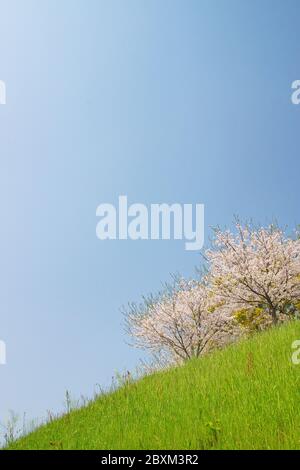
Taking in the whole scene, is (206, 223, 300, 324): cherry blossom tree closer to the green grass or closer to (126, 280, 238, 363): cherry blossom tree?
(126, 280, 238, 363): cherry blossom tree

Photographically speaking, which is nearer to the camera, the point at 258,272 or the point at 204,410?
the point at 204,410

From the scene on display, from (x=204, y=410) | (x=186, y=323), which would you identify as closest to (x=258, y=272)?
(x=186, y=323)

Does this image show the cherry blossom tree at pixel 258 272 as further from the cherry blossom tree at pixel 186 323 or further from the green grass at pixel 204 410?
the green grass at pixel 204 410

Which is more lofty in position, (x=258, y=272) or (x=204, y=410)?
(x=258, y=272)

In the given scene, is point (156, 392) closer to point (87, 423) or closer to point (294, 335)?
point (87, 423)

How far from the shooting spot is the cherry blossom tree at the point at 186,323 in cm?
3319

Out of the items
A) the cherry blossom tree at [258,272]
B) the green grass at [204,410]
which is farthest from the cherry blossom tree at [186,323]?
the green grass at [204,410]

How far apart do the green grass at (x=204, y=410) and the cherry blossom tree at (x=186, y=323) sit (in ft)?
61.3

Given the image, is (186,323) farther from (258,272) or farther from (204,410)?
(204,410)

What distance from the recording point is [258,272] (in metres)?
28.0

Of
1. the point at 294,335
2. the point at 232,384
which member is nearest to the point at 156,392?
the point at 232,384

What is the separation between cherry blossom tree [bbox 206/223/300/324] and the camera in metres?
28.3

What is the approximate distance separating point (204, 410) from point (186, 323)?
24.8 m
